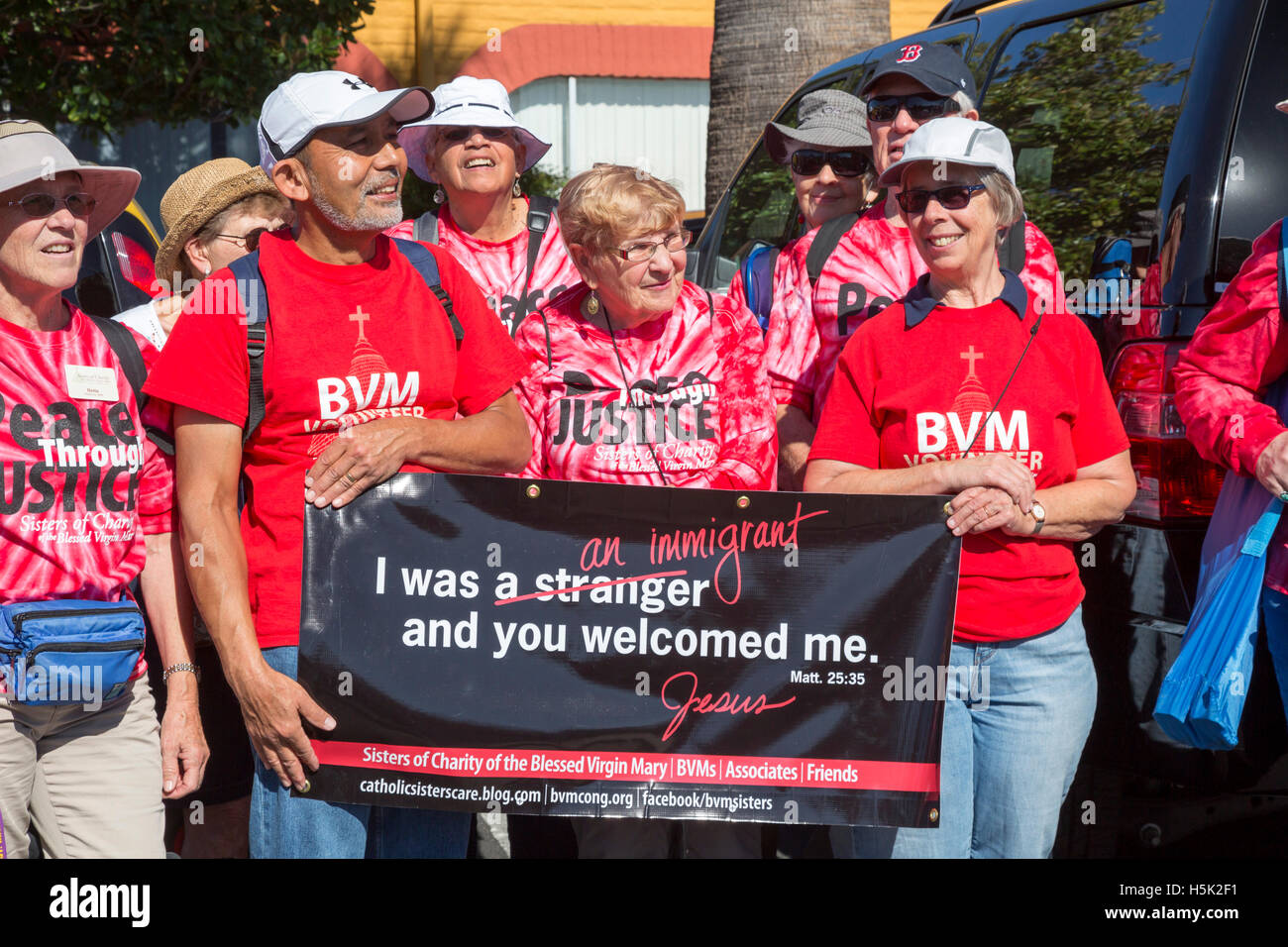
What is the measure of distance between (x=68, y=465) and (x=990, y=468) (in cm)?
202

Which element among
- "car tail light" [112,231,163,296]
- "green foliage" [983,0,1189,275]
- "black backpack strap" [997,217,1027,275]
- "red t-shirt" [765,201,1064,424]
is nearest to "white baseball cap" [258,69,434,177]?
"red t-shirt" [765,201,1064,424]

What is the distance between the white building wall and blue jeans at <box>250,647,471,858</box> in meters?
13.2

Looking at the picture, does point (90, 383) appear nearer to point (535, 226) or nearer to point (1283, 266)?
point (535, 226)

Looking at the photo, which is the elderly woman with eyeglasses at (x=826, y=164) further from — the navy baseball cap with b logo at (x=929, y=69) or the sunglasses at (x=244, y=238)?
the sunglasses at (x=244, y=238)

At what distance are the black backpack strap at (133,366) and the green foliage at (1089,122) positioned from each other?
2.43m

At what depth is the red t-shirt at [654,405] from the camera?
352 cm

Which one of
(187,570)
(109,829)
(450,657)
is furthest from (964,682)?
(109,829)

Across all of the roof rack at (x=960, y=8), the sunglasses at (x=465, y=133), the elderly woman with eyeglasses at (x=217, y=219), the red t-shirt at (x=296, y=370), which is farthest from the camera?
the roof rack at (x=960, y=8)

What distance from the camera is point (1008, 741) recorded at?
10.5ft

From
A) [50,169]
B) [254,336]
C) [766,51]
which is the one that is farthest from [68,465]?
[766,51]

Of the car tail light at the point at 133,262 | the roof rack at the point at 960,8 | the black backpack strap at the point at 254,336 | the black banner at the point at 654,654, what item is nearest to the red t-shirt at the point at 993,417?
the black banner at the point at 654,654

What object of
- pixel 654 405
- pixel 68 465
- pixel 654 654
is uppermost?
pixel 654 405

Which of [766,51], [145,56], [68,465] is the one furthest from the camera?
[145,56]

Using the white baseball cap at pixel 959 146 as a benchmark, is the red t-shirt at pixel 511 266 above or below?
below
